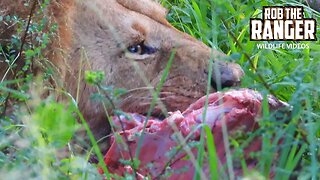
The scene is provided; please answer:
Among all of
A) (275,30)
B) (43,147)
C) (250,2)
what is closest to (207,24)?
(250,2)

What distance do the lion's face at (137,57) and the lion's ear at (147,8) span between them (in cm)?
1

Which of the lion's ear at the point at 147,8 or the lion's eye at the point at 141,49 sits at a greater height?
the lion's ear at the point at 147,8

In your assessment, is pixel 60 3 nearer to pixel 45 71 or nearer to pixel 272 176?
pixel 45 71

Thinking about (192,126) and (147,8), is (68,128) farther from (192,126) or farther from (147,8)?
(147,8)

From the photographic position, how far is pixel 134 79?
10.0ft

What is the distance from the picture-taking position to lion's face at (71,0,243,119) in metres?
3.04

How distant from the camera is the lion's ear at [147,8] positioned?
3.28m

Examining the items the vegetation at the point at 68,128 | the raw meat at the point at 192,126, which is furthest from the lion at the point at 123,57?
the raw meat at the point at 192,126

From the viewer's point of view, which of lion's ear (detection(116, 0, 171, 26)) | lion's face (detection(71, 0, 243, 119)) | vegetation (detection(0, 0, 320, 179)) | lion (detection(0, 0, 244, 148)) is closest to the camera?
vegetation (detection(0, 0, 320, 179))

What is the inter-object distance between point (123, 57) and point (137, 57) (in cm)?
7

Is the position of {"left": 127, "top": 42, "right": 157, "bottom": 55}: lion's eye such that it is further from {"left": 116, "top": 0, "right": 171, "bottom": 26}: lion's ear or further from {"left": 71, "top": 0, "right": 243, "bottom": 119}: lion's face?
{"left": 116, "top": 0, "right": 171, "bottom": 26}: lion's ear

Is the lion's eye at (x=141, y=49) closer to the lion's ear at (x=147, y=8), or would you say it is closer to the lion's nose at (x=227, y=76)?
the lion's ear at (x=147, y=8)

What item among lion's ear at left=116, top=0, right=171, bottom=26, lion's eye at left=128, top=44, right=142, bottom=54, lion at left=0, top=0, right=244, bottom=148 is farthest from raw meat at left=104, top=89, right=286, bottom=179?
lion's ear at left=116, top=0, right=171, bottom=26

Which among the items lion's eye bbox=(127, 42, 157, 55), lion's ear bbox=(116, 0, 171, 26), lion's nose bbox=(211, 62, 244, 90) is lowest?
lion's nose bbox=(211, 62, 244, 90)
